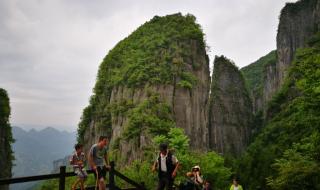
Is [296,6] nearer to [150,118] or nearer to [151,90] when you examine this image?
[151,90]

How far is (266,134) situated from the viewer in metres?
76.0

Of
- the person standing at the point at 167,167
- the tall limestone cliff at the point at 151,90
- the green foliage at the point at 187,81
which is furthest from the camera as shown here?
the green foliage at the point at 187,81

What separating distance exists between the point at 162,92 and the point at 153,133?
8.20 meters

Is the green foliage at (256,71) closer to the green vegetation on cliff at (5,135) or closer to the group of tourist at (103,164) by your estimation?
the green vegetation on cliff at (5,135)

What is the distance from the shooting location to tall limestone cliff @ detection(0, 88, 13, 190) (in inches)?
2682

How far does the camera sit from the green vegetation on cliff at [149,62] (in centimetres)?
6606

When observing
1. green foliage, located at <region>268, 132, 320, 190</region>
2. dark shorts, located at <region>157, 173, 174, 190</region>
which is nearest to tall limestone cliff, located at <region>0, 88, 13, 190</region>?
green foliage, located at <region>268, 132, 320, 190</region>

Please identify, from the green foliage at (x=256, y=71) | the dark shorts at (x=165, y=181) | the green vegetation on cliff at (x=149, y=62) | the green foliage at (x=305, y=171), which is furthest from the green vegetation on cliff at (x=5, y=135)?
the green foliage at (x=256, y=71)

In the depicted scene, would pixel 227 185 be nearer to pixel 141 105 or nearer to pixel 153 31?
pixel 141 105

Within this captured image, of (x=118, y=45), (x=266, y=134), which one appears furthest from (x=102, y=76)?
(x=266, y=134)

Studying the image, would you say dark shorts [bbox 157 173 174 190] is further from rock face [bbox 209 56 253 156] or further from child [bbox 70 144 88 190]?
rock face [bbox 209 56 253 156]

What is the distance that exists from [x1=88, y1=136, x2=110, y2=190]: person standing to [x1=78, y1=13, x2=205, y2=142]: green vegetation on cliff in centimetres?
5038

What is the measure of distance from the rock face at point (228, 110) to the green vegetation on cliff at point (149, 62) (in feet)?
126

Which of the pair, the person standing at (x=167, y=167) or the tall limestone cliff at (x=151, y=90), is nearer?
the person standing at (x=167, y=167)
